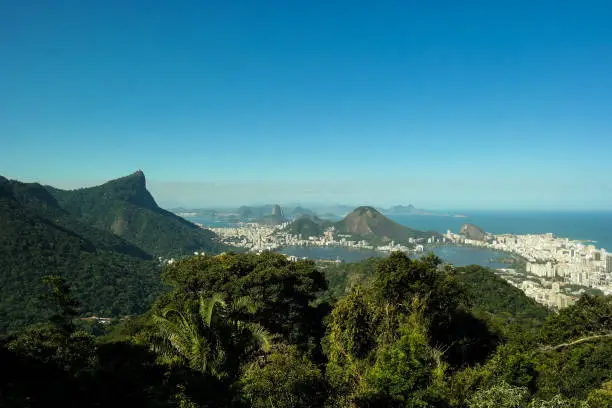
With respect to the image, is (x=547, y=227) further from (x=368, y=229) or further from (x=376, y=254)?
(x=376, y=254)

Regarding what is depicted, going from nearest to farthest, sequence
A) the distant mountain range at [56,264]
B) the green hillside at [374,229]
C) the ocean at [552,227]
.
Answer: the distant mountain range at [56,264], the green hillside at [374,229], the ocean at [552,227]

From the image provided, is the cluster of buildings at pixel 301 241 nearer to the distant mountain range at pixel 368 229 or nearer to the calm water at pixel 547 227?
the distant mountain range at pixel 368 229

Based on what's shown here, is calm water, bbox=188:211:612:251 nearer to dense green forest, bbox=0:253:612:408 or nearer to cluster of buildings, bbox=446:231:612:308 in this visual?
cluster of buildings, bbox=446:231:612:308

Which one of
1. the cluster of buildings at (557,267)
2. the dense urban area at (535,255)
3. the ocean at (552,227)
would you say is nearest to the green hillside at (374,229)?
the dense urban area at (535,255)

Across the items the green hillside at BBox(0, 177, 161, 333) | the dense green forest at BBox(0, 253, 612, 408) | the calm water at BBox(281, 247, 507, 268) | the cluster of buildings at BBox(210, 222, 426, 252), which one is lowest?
the calm water at BBox(281, 247, 507, 268)

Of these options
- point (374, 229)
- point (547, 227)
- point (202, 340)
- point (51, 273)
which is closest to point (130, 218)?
point (51, 273)

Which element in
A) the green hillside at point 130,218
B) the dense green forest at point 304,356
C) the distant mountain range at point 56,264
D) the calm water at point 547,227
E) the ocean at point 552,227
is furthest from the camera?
the calm water at point 547,227

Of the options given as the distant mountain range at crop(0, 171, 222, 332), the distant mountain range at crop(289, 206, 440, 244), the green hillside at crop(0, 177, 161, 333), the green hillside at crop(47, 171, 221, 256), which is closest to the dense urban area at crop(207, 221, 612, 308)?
the distant mountain range at crop(289, 206, 440, 244)
